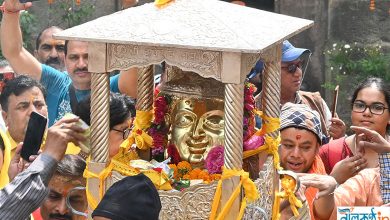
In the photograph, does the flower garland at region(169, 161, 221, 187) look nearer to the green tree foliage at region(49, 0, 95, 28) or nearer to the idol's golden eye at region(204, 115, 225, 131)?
the idol's golden eye at region(204, 115, 225, 131)

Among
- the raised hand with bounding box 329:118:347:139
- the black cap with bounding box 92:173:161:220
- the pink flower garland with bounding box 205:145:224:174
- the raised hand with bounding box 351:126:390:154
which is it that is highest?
the black cap with bounding box 92:173:161:220

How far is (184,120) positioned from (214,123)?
0.16 meters

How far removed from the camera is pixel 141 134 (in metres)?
5.02

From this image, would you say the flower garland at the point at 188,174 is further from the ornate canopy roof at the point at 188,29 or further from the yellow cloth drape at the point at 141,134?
the ornate canopy roof at the point at 188,29

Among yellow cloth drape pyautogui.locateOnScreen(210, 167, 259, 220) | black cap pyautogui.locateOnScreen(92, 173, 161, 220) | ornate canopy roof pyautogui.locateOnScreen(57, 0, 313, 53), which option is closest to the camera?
black cap pyautogui.locateOnScreen(92, 173, 161, 220)

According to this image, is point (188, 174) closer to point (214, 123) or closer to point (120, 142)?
point (214, 123)

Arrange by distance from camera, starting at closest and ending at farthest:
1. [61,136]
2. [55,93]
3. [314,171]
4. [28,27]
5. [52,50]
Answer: [61,136], [314,171], [55,93], [52,50], [28,27]

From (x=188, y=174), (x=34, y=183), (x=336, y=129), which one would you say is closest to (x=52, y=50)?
(x=336, y=129)

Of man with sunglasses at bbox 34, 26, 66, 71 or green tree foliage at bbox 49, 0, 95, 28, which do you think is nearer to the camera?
man with sunglasses at bbox 34, 26, 66, 71

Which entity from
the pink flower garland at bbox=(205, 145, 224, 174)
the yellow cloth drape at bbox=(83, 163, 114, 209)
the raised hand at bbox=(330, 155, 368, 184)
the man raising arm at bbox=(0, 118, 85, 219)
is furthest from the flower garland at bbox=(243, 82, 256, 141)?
the raised hand at bbox=(330, 155, 368, 184)

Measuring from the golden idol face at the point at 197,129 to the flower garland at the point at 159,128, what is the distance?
0.11 metres

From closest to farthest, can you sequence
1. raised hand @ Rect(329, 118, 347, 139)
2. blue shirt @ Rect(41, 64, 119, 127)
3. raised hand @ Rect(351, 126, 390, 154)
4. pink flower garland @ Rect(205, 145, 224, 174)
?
pink flower garland @ Rect(205, 145, 224, 174), raised hand @ Rect(351, 126, 390, 154), blue shirt @ Rect(41, 64, 119, 127), raised hand @ Rect(329, 118, 347, 139)

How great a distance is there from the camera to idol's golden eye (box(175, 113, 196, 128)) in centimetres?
495

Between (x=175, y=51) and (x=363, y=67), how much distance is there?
6131 millimetres
